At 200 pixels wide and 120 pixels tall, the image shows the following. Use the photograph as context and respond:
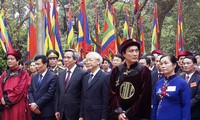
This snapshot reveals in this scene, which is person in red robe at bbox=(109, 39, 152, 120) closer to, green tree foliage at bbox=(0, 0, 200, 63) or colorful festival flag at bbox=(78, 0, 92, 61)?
colorful festival flag at bbox=(78, 0, 92, 61)

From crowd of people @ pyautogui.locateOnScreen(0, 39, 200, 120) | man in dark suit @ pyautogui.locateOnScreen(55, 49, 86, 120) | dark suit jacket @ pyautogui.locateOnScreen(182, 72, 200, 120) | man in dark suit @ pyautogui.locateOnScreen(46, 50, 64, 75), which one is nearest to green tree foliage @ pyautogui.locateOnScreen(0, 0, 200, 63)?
man in dark suit @ pyautogui.locateOnScreen(46, 50, 64, 75)

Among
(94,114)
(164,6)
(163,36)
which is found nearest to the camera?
(94,114)

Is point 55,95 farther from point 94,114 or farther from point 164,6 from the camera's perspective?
point 164,6

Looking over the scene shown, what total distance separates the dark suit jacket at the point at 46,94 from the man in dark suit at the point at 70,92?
26 cm

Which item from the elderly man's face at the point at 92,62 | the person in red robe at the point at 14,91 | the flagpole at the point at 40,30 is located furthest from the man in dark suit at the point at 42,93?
the flagpole at the point at 40,30

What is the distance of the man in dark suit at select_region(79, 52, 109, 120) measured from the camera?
5.98m

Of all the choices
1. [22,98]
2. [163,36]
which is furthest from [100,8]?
[22,98]

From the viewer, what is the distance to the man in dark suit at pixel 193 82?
5.83m

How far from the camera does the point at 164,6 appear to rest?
1512 centimetres

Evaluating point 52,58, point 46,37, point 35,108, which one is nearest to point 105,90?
point 35,108

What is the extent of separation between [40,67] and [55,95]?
1.86ft

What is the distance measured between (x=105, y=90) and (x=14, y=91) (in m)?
1.85

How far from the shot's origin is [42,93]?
6.78m

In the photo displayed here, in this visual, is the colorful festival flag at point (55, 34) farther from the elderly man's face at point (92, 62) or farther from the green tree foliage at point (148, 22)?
the green tree foliage at point (148, 22)
